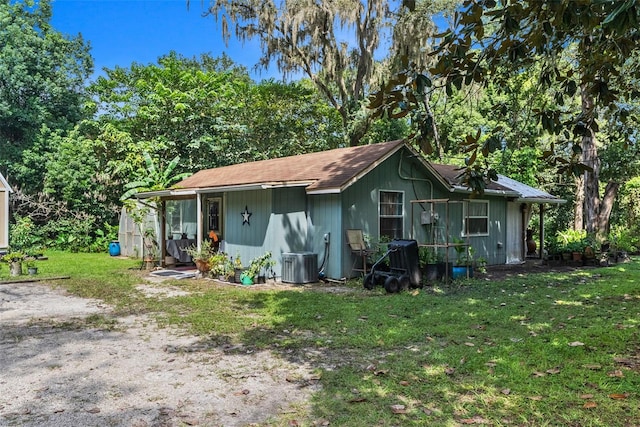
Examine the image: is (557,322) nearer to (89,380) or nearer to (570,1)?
(570,1)

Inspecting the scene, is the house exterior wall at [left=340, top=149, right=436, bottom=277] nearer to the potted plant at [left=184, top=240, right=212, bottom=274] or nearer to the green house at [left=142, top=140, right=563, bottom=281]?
the green house at [left=142, top=140, right=563, bottom=281]

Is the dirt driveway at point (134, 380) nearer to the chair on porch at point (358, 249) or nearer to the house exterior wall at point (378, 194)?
the chair on porch at point (358, 249)

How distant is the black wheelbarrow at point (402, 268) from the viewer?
928 cm

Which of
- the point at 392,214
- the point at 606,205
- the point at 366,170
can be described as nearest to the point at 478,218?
the point at 392,214

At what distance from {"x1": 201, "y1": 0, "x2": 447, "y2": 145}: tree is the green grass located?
12469mm

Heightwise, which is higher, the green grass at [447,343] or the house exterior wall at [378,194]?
the house exterior wall at [378,194]

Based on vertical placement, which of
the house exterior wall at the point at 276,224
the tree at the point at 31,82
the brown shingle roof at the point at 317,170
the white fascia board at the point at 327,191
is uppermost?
the tree at the point at 31,82

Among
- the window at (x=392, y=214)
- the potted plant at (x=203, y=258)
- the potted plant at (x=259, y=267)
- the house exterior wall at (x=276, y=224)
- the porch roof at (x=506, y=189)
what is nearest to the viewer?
the potted plant at (x=259, y=267)

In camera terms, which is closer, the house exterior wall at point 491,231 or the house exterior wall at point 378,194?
the house exterior wall at point 378,194

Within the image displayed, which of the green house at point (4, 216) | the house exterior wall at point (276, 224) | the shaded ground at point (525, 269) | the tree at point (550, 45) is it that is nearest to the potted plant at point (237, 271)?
the house exterior wall at point (276, 224)

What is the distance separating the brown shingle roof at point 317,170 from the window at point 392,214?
111 cm

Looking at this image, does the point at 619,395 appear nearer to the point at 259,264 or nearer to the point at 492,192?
the point at 259,264

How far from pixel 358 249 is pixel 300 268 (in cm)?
141

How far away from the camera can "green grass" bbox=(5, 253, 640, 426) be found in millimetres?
3461
